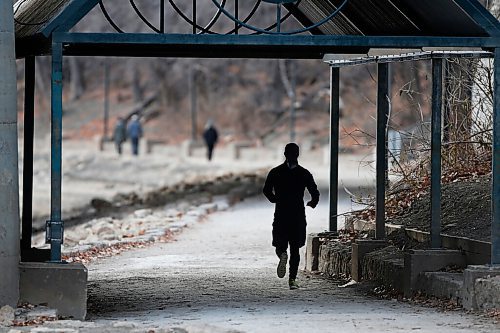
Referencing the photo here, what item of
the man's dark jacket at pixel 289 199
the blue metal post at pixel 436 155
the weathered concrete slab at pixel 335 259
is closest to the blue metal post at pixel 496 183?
the blue metal post at pixel 436 155

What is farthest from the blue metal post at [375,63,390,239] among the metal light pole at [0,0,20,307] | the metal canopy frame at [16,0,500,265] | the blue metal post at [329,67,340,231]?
the metal light pole at [0,0,20,307]

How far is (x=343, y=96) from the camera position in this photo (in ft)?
212

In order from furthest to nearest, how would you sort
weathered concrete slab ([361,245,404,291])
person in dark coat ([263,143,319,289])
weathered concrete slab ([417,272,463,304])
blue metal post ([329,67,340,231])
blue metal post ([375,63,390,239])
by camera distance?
blue metal post ([329,67,340,231]), blue metal post ([375,63,390,239]), person in dark coat ([263,143,319,289]), weathered concrete slab ([361,245,404,291]), weathered concrete slab ([417,272,463,304])

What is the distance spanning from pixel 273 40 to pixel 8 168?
2.98 meters

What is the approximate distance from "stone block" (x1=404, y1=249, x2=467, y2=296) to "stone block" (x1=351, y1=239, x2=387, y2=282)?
6.53ft

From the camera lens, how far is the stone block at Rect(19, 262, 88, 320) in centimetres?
1174

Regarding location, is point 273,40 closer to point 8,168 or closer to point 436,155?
point 436,155

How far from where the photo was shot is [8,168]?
38.4ft

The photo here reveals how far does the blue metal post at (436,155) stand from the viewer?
13531 mm

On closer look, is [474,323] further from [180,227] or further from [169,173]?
[169,173]

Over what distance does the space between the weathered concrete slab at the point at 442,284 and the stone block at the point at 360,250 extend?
218 cm

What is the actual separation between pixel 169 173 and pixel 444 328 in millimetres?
39007

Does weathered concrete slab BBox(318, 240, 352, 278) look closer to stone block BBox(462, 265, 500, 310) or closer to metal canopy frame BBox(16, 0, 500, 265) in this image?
metal canopy frame BBox(16, 0, 500, 265)

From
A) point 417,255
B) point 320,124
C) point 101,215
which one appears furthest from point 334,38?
point 320,124
